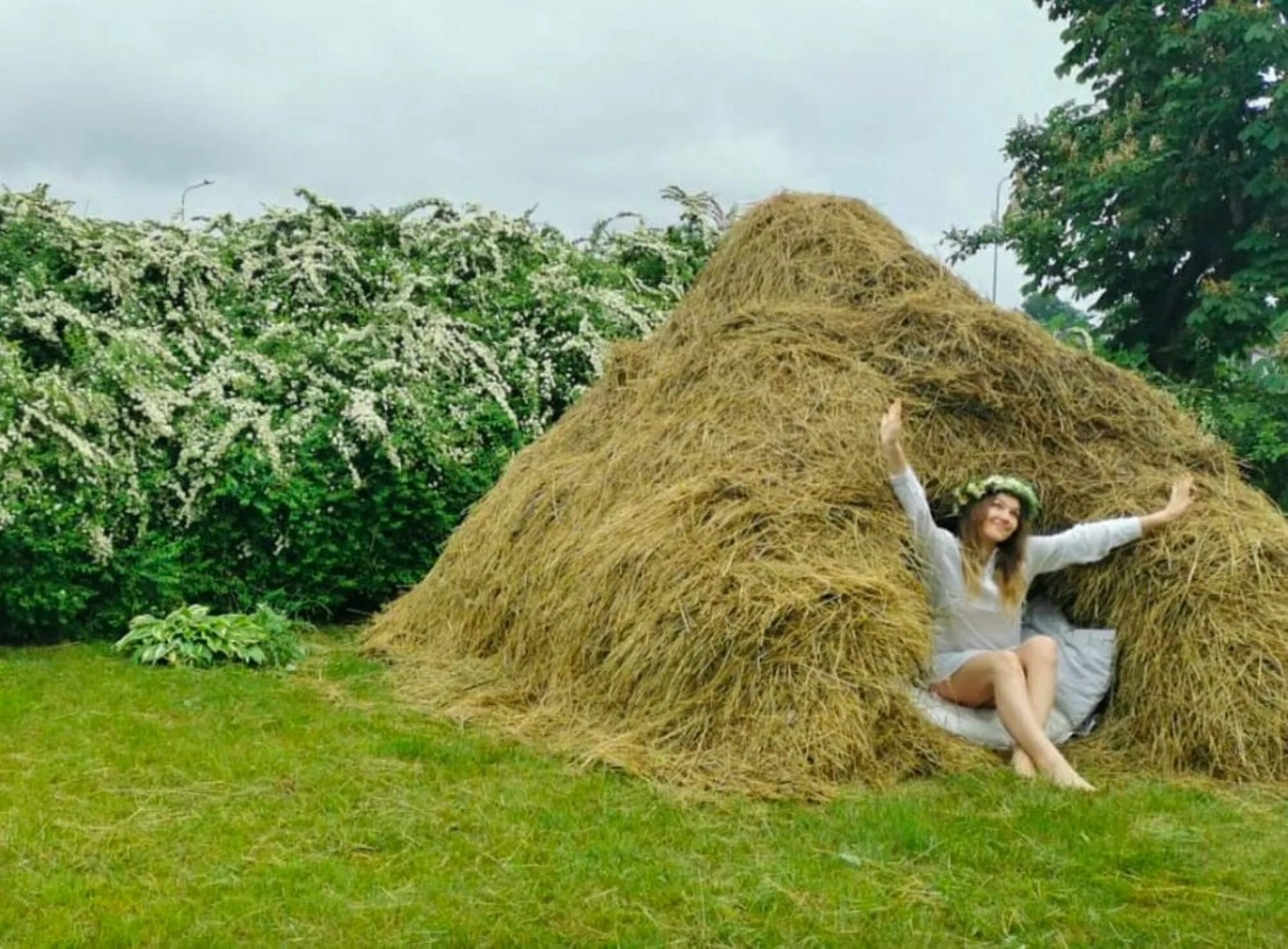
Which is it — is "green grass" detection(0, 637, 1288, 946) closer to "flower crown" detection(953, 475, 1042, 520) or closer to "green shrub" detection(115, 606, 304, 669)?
"flower crown" detection(953, 475, 1042, 520)

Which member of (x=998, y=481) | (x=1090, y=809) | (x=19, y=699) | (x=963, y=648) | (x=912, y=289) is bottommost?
(x=19, y=699)

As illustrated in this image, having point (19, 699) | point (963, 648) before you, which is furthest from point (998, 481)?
point (19, 699)

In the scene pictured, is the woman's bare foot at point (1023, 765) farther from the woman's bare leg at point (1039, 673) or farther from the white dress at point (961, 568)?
the white dress at point (961, 568)

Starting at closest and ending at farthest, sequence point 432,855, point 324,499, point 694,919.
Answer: point 694,919 < point 432,855 < point 324,499

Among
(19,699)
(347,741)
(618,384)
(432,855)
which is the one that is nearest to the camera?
(432,855)

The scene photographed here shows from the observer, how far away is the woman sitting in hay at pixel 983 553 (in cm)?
489

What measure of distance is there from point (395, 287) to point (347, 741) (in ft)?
17.3

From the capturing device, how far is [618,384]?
6.80 m

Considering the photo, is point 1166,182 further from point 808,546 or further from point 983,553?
point 808,546

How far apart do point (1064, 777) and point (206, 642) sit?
4274 millimetres

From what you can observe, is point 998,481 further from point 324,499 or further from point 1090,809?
point 324,499

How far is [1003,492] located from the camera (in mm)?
4898

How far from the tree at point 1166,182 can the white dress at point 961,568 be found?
18.2 ft

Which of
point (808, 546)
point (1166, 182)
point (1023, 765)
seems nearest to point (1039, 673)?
point (1023, 765)
